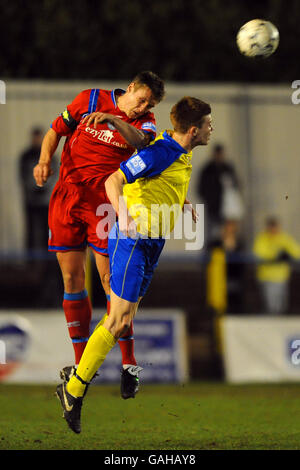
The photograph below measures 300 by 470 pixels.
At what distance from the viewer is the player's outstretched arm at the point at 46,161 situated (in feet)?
28.3

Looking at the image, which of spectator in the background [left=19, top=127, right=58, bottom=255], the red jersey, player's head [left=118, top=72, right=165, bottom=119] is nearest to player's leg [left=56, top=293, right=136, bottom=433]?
the red jersey

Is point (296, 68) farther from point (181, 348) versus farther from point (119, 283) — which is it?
point (119, 283)

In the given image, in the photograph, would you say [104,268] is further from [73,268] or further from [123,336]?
[123,336]

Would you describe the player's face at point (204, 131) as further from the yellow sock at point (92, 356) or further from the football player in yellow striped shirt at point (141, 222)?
the yellow sock at point (92, 356)

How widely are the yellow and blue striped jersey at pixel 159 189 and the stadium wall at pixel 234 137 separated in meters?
8.53

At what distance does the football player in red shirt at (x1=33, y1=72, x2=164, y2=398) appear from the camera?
8641 millimetres

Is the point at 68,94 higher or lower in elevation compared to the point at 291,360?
higher

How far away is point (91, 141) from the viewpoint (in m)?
8.75

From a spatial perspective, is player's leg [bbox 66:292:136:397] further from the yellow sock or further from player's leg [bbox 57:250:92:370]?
player's leg [bbox 57:250:92:370]

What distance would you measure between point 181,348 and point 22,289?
12.4 feet

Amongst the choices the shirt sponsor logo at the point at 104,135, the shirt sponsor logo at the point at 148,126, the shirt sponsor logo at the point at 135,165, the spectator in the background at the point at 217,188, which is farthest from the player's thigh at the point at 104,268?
the spectator in the background at the point at 217,188

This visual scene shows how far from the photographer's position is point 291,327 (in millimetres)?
13594

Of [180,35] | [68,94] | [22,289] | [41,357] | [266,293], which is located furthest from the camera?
[180,35]

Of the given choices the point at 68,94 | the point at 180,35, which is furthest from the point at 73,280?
the point at 180,35
